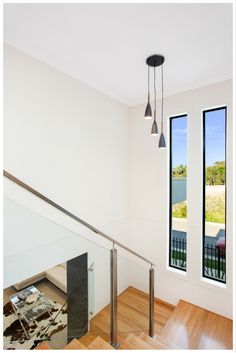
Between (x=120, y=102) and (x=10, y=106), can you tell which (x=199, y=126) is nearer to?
(x=120, y=102)

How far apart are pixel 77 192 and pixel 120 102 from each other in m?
1.88

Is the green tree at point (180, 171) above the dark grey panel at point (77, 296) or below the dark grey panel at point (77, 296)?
above

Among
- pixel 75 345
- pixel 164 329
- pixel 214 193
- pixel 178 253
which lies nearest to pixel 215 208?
pixel 214 193

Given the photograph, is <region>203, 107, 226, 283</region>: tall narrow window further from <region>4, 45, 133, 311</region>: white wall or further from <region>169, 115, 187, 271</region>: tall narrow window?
<region>4, 45, 133, 311</region>: white wall

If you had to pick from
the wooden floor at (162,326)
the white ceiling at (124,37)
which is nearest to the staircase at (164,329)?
the wooden floor at (162,326)

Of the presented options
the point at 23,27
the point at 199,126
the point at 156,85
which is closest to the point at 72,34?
the point at 23,27

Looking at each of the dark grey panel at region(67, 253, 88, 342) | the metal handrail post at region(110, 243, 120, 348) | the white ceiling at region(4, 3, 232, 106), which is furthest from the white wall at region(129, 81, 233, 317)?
the dark grey panel at region(67, 253, 88, 342)

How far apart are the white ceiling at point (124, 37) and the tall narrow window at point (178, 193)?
84 centimetres

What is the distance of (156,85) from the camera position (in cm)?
279

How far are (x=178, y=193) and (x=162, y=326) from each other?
198cm

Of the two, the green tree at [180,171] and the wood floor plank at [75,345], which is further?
the green tree at [180,171]

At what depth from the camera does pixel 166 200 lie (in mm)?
3104

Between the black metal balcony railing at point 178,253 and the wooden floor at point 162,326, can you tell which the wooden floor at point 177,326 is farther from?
the black metal balcony railing at point 178,253

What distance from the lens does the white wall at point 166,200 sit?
2570mm
